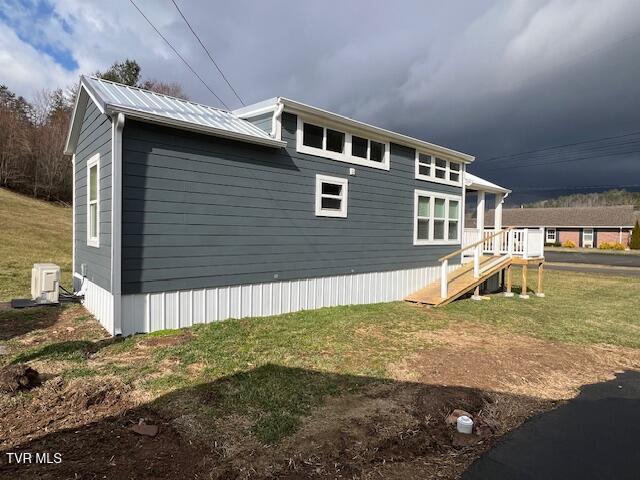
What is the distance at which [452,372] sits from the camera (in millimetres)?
5125

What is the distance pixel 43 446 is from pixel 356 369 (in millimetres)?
3324

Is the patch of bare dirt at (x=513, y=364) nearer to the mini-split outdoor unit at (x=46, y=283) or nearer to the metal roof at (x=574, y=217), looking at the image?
the mini-split outdoor unit at (x=46, y=283)

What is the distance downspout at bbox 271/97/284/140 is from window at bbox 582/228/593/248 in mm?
47941

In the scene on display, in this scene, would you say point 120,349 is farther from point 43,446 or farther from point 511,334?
point 511,334

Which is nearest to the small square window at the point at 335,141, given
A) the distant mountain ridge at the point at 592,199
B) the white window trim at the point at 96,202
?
the white window trim at the point at 96,202

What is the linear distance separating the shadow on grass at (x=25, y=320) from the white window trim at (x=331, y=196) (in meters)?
5.41

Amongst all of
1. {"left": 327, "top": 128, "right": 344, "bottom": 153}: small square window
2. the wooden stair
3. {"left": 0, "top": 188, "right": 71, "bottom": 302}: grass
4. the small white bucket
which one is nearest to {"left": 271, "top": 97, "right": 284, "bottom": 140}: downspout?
{"left": 327, "top": 128, "right": 344, "bottom": 153}: small square window

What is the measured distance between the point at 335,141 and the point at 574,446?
23.7ft

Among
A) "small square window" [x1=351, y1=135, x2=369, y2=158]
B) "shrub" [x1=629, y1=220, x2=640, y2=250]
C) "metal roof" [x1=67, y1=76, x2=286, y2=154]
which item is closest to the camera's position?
"metal roof" [x1=67, y1=76, x2=286, y2=154]

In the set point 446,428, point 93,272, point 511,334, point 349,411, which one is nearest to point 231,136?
point 93,272

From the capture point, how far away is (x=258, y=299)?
25.5 ft

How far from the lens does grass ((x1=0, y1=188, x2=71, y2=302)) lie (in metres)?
10.8

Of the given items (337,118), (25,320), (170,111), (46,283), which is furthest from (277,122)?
(25,320)

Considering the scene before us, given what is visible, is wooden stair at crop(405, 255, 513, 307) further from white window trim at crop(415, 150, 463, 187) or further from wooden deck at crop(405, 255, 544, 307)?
white window trim at crop(415, 150, 463, 187)
